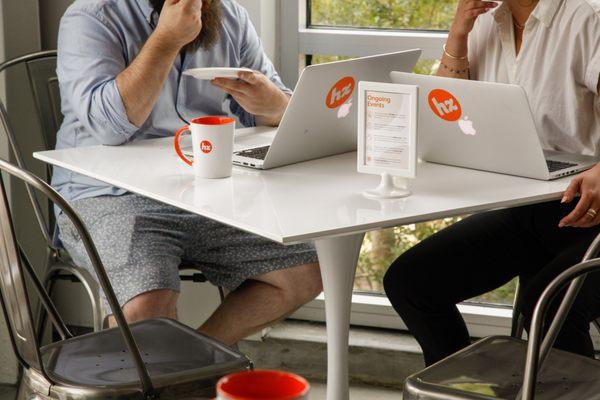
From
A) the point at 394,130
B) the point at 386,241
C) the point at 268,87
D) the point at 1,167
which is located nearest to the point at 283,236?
the point at 394,130

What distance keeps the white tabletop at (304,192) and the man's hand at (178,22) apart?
0.86 ft

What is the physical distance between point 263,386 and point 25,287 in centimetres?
92

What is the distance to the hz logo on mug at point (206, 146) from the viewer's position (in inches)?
75.1

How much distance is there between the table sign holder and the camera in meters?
1.78

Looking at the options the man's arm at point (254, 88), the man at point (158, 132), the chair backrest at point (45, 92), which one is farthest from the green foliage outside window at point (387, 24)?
the chair backrest at point (45, 92)

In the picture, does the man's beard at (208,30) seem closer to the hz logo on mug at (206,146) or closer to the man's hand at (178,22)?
the man's hand at (178,22)

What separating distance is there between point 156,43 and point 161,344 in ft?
2.41

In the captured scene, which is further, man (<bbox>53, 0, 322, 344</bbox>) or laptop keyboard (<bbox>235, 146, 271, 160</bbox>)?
man (<bbox>53, 0, 322, 344</bbox>)

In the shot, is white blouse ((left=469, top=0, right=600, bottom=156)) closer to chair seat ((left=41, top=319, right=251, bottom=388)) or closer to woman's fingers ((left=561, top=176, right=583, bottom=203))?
woman's fingers ((left=561, top=176, right=583, bottom=203))

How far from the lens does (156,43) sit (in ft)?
7.22

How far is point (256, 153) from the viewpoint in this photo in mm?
2100

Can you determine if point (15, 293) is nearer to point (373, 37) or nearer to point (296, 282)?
point (296, 282)

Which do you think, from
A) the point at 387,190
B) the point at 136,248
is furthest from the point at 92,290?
the point at 387,190

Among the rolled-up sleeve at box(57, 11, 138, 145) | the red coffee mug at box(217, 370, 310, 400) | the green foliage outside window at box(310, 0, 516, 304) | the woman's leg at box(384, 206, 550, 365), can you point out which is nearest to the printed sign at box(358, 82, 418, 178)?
the woman's leg at box(384, 206, 550, 365)
